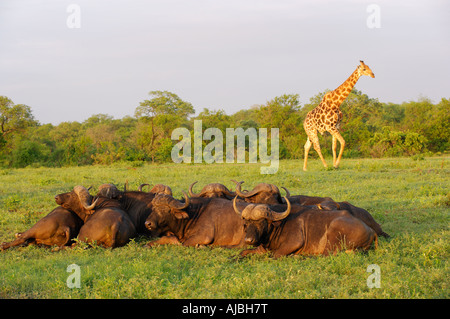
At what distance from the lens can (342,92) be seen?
1619 centimetres

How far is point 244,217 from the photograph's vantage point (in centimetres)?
553

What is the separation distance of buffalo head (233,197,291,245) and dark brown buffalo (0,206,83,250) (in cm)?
258

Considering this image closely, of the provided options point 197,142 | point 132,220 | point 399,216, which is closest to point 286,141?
point 197,142

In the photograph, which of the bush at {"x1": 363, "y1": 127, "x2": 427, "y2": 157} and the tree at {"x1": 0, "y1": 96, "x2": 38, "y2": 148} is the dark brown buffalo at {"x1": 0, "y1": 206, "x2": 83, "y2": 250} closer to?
the bush at {"x1": 363, "y1": 127, "x2": 427, "y2": 157}

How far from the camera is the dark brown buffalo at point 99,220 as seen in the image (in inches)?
235

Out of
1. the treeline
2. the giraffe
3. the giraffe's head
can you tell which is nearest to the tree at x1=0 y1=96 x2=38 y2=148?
the treeline

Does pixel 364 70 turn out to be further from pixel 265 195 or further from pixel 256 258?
pixel 256 258

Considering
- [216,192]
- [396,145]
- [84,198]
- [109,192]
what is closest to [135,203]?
[109,192]

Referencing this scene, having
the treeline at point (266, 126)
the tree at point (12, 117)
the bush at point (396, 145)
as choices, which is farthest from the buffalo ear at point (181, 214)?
the tree at point (12, 117)

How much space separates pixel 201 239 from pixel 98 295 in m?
2.23

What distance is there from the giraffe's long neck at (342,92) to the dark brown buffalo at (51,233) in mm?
12052

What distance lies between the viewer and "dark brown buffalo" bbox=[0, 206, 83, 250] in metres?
6.15
